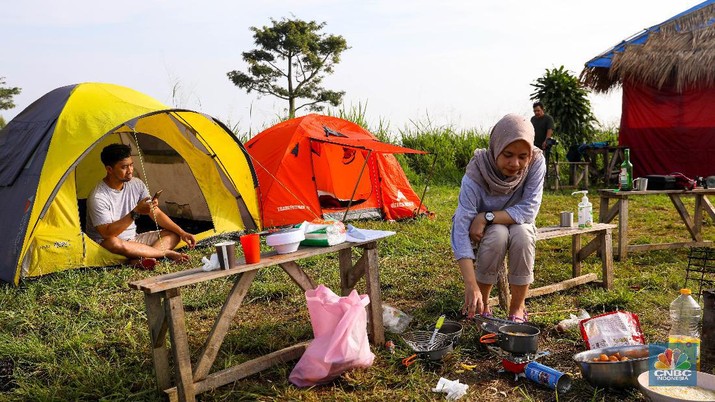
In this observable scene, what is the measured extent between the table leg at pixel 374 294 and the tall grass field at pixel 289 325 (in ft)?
0.22

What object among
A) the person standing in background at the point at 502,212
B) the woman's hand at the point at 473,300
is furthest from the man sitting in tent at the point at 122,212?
the woman's hand at the point at 473,300

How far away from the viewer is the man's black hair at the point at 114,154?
15.7ft

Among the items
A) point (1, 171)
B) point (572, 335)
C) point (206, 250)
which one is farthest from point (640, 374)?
point (1, 171)

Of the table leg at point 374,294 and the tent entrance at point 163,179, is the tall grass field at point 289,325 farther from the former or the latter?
the tent entrance at point 163,179

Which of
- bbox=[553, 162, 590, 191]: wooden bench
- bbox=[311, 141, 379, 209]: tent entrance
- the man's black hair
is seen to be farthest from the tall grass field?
bbox=[553, 162, 590, 191]: wooden bench

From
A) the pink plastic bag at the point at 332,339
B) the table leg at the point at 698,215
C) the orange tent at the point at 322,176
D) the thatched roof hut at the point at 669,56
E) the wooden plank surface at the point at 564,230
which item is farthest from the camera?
the thatched roof hut at the point at 669,56

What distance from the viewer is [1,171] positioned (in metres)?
5.07

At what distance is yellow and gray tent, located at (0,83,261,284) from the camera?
183 inches

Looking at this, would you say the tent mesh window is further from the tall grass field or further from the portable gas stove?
the portable gas stove

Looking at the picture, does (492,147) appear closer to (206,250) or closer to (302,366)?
(302,366)

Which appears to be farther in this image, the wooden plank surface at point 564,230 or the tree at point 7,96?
the tree at point 7,96

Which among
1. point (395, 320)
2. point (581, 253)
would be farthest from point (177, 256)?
point (581, 253)

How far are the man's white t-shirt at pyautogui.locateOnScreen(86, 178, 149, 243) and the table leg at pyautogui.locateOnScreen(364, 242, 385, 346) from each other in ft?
9.30

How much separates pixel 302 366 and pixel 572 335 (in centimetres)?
149
